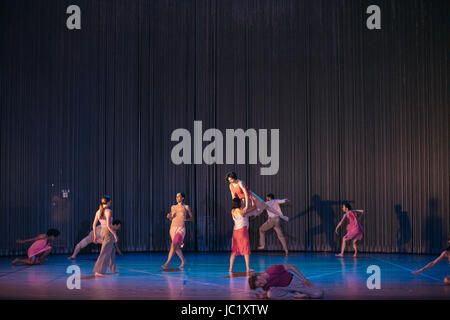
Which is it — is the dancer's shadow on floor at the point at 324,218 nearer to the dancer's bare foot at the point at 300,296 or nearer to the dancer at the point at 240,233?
the dancer at the point at 240,233

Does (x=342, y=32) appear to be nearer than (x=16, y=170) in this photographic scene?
No

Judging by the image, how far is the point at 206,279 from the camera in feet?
26.5

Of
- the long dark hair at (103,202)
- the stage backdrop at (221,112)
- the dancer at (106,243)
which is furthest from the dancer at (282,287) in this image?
the stage backdrop at (221,112)

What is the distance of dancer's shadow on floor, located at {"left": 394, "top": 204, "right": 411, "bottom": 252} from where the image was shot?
41.8 ft

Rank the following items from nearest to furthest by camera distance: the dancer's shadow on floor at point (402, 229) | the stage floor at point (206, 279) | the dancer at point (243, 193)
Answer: the stage floor at point (206, 279), the dancer at point (243, 193), the dancer's shadow on floor at point (402, 229)

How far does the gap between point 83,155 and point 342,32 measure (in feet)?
26.8

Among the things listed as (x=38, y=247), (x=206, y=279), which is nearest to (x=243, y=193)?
(x=206, y=279)

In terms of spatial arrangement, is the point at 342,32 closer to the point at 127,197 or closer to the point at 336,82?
the point at 336,82

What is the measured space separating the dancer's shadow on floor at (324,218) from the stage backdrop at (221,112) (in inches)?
1.6

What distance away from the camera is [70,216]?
1275cm

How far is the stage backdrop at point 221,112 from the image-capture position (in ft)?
42.0

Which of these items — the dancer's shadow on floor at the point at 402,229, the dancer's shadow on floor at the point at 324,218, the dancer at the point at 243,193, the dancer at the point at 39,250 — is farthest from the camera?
the dancer's shadow on floor at the point at 324,218
